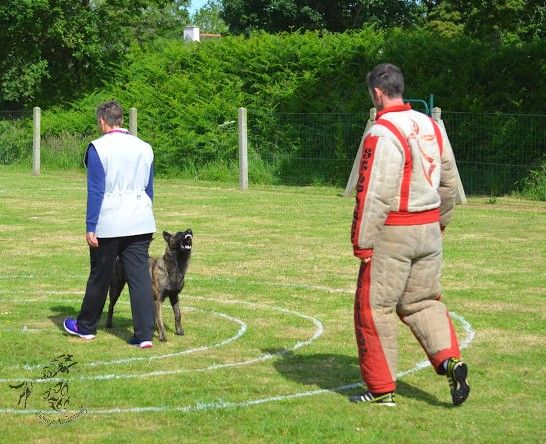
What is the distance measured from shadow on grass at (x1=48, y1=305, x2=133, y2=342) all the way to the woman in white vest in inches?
20.5

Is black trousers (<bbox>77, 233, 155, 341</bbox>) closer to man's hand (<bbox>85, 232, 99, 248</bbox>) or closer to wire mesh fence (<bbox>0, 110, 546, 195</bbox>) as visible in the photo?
man's hand (<bbox>85, 232, 99, 248</bbox>)

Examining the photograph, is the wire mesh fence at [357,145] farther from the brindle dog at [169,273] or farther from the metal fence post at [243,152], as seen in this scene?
the brindle dog at [169,273]

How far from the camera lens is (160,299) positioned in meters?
10.9

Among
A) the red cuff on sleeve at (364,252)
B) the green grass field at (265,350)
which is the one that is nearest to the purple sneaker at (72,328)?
the green grass field at (265,350)

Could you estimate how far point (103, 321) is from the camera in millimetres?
12016

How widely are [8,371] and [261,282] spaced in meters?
5.40

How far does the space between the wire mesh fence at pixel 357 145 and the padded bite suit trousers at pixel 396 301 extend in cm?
1884

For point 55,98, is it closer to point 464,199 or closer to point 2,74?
point 2,74

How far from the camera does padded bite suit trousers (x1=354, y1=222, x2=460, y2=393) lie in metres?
8.44

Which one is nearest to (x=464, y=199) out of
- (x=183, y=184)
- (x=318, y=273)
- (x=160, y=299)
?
(x=183, y=184)

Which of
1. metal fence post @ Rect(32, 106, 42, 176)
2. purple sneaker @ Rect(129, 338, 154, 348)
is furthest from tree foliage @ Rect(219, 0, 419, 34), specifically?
purple sneaker @ Rect(129, 338, 154, 348)

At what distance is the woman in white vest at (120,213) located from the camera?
412 inches

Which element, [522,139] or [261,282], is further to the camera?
[522,139]

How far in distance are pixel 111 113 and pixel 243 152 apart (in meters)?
19.5
